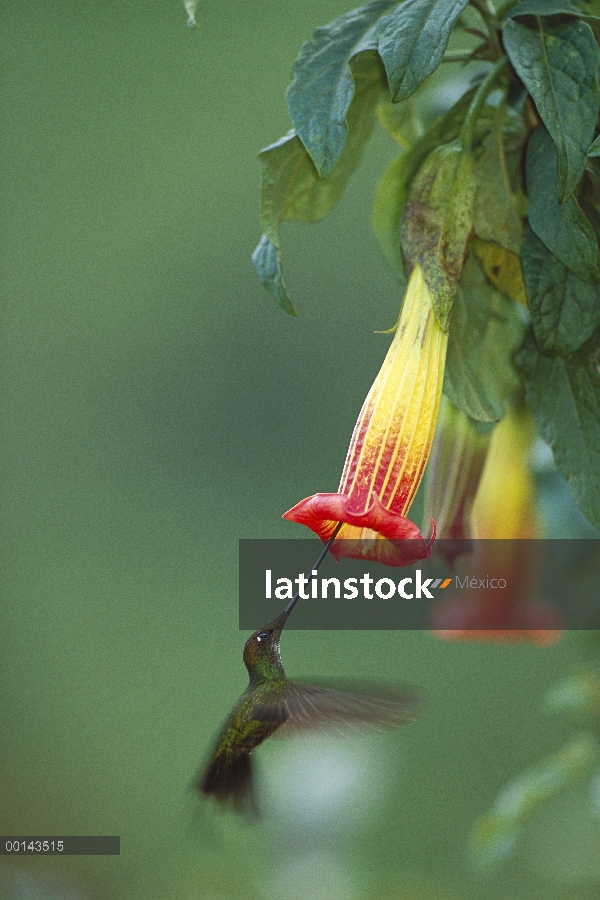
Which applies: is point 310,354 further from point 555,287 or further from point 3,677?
point 555,287

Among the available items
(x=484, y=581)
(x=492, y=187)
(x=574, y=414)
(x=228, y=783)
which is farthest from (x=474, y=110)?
(x=228, y=783)

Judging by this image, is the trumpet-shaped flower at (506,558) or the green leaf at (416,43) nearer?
the green leaf at (416,43)

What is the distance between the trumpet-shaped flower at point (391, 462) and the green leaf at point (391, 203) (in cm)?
9

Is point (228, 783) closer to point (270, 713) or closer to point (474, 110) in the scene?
point (270, 713)

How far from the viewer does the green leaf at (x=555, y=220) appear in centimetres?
35

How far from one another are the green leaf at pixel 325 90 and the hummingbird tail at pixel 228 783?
0.97 feet

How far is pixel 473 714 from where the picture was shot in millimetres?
1434

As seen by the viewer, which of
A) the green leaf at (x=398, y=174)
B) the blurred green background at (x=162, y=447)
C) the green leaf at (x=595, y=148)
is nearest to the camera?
the green leaf at (x=595, y=148)

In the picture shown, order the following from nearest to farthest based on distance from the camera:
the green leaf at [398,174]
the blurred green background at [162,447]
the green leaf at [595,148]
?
the green leaf at [595,148]
the green leaf at [398,174]
the blurred green background at [162,447]

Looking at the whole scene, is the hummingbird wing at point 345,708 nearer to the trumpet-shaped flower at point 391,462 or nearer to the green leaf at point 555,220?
the trumpet-shaped flower at point 391,462

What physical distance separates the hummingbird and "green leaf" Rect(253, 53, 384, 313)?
6.1 inches

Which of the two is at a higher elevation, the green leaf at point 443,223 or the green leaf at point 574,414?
the green leaf at point 443,223

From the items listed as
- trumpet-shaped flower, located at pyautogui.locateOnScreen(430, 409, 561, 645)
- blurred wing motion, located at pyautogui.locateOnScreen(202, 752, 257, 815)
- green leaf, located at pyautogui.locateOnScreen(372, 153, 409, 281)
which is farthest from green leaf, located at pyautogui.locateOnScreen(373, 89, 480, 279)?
blurred wing motion, located at pyautogui.locateOnScreen(202, 752, 257, 815)

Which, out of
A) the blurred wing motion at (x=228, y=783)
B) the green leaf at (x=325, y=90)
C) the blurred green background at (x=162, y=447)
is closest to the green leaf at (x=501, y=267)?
the green leaf at (x=325, y=90)
